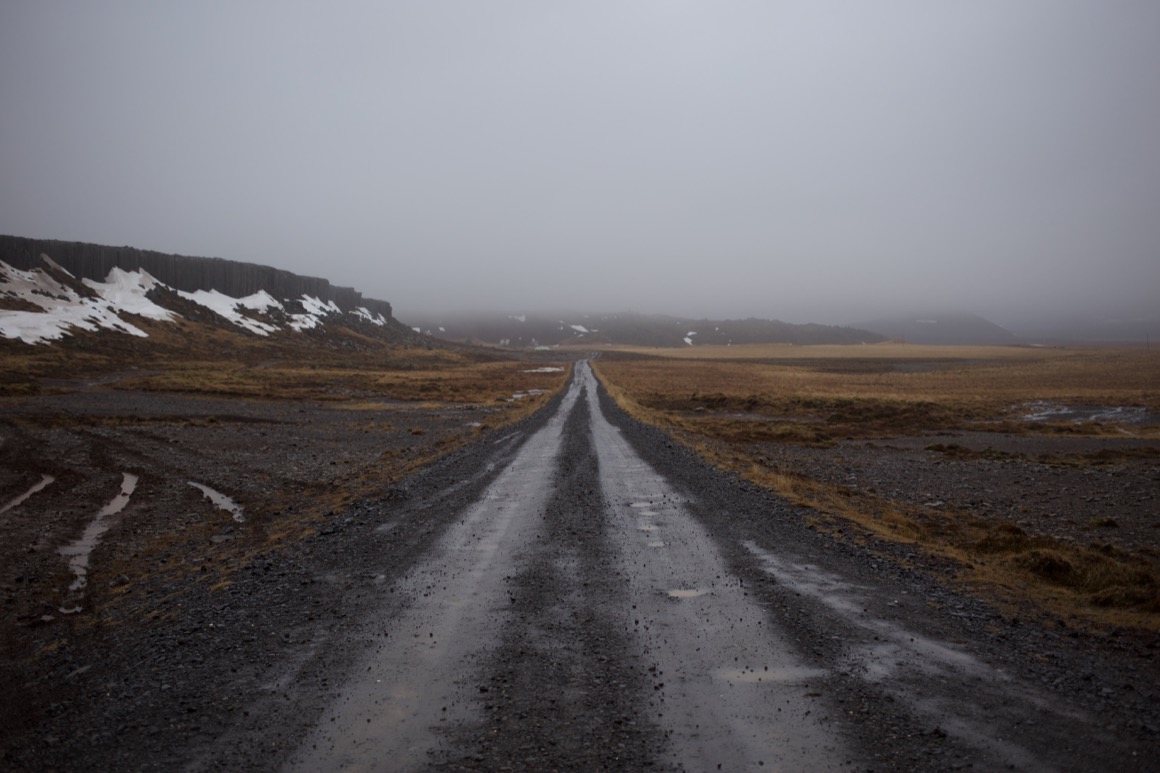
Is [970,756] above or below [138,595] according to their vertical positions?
above

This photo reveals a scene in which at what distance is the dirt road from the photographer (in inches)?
198

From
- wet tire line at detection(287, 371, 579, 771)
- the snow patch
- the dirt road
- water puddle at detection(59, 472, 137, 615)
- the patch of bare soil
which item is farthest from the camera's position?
the snow patch

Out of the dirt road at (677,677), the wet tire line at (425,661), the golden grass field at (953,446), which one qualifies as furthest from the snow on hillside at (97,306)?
the dirt road at (677,677)

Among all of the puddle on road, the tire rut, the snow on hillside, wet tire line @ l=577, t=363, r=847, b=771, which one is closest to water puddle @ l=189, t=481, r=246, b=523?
the tire rut

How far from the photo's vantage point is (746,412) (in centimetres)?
4681

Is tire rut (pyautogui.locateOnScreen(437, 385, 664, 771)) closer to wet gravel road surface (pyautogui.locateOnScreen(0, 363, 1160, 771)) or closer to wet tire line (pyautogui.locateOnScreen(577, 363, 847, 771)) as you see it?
wet gravel road surface (pyautogui.locateOnScreen(0, 363, 1160, 771))

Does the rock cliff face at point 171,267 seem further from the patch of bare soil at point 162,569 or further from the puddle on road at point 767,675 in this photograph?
the puddle on road at point 767,675

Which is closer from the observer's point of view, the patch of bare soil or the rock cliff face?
the patch of bare soil

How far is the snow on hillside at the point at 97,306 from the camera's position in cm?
7719

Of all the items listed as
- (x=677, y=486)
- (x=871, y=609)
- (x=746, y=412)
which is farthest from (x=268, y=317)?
(x=871, y=609)

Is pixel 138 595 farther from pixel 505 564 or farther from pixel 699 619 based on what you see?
pixel 699 619

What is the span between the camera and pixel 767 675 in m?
6.34

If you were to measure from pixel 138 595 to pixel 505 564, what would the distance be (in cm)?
531

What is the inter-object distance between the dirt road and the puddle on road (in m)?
0.02
